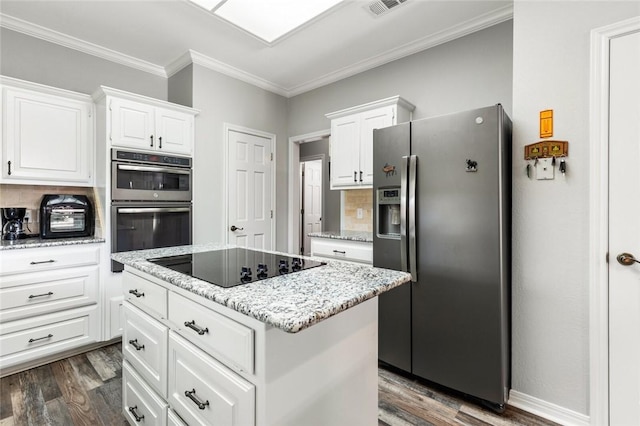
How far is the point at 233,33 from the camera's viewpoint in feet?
9.19

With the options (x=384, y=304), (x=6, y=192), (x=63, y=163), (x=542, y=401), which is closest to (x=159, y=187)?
(x=63, y=163)

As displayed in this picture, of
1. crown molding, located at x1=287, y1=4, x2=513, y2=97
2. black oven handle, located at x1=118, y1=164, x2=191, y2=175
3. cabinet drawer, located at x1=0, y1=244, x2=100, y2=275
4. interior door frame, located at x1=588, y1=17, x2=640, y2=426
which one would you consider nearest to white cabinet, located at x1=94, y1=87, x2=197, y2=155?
black oven handle, located at x1=118, y1=164, x2=191, y2=175

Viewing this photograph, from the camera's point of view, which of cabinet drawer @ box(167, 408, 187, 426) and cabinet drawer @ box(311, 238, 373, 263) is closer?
cabinet drawer @ box(167, 408, 187, 426)

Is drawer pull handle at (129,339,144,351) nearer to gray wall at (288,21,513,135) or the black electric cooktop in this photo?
the black electric cooktop

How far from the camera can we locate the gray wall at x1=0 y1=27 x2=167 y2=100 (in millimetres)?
2646

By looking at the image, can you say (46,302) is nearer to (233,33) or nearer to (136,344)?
(136,344)

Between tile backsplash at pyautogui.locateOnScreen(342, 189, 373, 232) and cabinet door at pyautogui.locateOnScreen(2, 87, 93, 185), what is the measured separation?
2569 mm

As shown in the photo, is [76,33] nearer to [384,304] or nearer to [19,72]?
[19,72]

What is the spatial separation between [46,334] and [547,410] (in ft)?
11.5

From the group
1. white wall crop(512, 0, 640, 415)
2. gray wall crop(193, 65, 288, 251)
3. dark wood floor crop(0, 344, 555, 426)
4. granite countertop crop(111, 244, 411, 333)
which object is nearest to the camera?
granite countertop crop(111, 244, 411, 333)

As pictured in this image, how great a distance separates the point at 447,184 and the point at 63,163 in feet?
10.3

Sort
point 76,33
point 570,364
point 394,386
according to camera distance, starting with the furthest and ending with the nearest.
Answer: point 76,33 < point 394,386 < point 570,364

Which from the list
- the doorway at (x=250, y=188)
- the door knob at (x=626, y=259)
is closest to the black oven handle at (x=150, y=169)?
the doorway at (x=250, y=188)

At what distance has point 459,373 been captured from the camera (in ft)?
6.38
